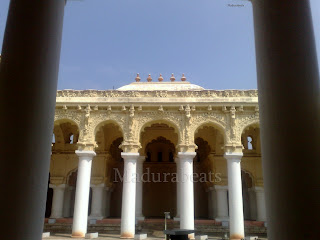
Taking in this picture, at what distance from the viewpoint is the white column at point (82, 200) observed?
12.6m

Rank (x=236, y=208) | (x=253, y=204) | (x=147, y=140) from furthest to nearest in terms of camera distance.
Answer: (x=253, y=204) → (x=147, y=140) → (x=236, y=208)

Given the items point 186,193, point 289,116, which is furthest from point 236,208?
point 289,116

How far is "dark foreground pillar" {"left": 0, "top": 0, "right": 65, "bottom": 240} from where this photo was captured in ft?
7.75

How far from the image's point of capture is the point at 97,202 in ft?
51.6

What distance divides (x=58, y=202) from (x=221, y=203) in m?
7.84

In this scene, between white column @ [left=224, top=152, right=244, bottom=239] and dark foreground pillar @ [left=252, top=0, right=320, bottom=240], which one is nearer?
dark foreground pillar @ [left=252, top=0, right=320, bottom=240]

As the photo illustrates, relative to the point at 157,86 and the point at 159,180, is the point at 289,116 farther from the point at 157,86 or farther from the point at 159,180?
the point at 159,180

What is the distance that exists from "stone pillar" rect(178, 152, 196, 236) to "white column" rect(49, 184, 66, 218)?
6463 millimetres

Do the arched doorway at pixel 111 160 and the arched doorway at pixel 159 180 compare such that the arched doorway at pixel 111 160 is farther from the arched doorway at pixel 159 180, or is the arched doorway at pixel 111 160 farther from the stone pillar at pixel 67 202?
the stone pillar at pixel 67 202

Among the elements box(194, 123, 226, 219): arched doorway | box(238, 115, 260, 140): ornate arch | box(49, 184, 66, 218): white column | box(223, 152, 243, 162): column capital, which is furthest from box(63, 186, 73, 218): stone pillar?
box(238, 115, 260, 140): ornate arch

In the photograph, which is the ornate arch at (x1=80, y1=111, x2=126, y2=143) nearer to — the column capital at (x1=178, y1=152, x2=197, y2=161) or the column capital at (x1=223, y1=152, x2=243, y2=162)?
the column capital at (x1=178, y1=152, x2=197, y2=161)

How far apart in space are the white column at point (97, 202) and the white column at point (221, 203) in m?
5.51

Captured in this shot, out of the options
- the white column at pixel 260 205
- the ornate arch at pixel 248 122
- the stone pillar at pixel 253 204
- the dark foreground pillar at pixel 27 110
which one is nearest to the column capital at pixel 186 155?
the ornate arch at pixel 248 122

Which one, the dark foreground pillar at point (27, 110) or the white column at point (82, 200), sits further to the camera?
the white column at point (82, 200)
